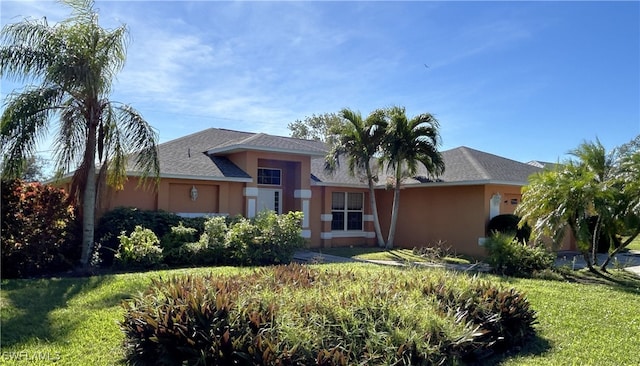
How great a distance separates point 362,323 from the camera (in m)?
5.30

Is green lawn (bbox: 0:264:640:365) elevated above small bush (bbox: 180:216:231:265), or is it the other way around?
small bush (bbox: 180:216:231:265)

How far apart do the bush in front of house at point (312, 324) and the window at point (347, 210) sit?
1387cm

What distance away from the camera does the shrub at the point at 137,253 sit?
12.0 meters

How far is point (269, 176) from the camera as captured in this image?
1914 cm

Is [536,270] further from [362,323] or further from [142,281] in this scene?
[142,281]

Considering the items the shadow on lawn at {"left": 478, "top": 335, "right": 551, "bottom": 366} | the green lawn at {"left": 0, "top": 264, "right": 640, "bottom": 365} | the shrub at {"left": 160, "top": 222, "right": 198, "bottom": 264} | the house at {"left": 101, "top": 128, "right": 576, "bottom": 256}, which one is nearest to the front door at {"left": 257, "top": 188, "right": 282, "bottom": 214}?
the house at {"left": 101, "top": 128, "right": 576, "bottom": 256}

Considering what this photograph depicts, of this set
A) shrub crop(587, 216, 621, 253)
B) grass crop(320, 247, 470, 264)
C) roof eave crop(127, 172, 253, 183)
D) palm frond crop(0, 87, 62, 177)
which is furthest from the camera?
grass crop(320, 247, 470, 264)

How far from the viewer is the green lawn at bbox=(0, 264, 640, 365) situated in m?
5.69

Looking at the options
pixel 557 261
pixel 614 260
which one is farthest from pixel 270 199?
pixel 614 260

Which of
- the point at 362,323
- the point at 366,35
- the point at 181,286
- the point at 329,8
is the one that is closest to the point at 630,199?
the point at 366,35

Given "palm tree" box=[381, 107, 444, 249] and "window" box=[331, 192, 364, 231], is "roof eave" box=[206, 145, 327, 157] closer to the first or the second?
"window" box=[331, 192, 364, 231]

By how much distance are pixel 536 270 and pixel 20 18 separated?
14630 millimetres

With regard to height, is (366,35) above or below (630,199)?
above

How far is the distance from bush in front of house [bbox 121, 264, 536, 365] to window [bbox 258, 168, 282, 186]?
12.3m
